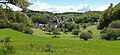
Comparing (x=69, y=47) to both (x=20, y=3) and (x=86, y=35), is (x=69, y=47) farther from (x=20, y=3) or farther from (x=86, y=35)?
(x=86, y=35)

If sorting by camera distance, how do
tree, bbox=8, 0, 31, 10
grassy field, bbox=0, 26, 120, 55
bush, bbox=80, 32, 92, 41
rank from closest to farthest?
tree, bbox=8, 0, 31, 10 → grassy field, bbox=0, 26, 120, 55 → bush, bbox=80, 32, 92, 41

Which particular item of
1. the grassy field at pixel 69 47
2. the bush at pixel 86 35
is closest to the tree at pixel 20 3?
the grassy field at pixel 69 47

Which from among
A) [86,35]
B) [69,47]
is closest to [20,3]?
[69,47]

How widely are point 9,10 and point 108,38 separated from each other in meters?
103

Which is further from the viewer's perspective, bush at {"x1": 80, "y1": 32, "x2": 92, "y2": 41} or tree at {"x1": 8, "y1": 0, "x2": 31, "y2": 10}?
bush at {"x1": 80, "y1": 32, "x2": 92, "y2": 41}

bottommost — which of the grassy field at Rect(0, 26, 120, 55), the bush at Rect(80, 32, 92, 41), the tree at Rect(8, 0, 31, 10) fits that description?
the bush at Rect(80, 32, 92, 41)

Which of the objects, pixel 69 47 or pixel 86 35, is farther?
pixel 86 35

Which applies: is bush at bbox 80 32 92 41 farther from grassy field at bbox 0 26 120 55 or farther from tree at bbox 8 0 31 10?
tree at bbox 8 0 31 10

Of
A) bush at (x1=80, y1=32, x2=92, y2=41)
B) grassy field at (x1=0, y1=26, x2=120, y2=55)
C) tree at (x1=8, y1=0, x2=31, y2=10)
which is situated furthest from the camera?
bush at (x1=80, y1=32, x2=92, y2=41)

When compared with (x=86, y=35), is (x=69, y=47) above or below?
above

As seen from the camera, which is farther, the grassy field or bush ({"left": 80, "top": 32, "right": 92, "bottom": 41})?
bush ({"left": 80, "top": 32, "right": 92, "bottom": 41})

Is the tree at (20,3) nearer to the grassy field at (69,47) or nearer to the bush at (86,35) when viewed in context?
the grassy field at (69,47)

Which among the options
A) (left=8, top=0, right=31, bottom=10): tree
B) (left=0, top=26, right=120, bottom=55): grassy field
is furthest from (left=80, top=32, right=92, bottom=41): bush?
(left=8, top=0, right=31, bottom=10): tree

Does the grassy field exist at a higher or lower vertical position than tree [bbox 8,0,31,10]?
lower
